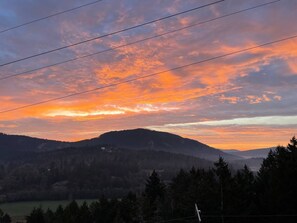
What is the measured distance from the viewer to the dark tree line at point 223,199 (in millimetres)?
46562

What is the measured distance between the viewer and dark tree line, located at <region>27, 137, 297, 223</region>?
46.6 metres

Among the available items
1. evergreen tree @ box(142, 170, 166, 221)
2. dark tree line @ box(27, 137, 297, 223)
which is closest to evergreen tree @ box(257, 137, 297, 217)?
dark tree line @ box(27, 137, 297, 223)

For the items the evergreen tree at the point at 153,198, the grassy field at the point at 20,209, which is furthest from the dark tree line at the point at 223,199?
the grassy field at the point at 20,209

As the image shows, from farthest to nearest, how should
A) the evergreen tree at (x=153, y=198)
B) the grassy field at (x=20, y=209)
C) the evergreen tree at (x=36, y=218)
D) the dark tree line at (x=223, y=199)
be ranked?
the grassy field at (x=20, y=209)
the evergreen tree at (x=36, y=218)
the evergreen tree at (x=153, y=198)
the dark tree line at (x=223, y=199)

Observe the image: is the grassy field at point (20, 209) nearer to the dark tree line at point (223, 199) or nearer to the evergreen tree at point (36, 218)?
the evergreen tree at point (36, 218)

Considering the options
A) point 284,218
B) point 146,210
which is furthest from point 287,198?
point 146,210

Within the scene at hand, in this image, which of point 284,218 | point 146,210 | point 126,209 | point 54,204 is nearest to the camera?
point 284,218

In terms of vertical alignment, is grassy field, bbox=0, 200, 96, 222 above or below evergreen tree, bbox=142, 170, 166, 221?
below

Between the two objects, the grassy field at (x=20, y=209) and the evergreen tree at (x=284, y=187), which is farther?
the grassy field at (x=20, y=209)

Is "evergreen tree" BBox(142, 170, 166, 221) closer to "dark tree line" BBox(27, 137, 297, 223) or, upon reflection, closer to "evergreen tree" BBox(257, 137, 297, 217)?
"dark tree line" BBox(27, 137, 297, 223)

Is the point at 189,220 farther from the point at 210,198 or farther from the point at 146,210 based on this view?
the point at 146,210

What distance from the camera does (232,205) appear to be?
5409 centimetres

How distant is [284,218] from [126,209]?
2150 inches

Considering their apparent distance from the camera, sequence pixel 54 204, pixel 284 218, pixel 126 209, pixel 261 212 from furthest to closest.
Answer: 1. pixel 54 204
2. pixel 126 209
3. pixel 261 212
4. pixel 284 218
